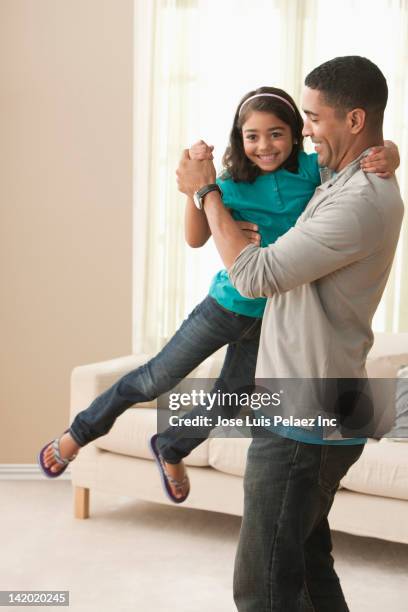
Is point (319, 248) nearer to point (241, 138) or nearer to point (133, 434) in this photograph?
point (241, 138)

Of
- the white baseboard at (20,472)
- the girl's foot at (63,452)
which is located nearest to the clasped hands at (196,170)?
the girl's foot at (63,452)

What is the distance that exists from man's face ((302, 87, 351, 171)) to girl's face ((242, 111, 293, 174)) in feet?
0.70

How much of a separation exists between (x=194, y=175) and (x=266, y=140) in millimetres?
224

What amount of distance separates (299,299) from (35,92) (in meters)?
3.00

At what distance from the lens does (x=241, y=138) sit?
72.3 inches

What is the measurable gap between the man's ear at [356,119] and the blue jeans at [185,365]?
1.57 feet

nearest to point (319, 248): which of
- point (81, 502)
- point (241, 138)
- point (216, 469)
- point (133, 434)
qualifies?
point (241, 138)

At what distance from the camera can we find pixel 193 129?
13.3ft

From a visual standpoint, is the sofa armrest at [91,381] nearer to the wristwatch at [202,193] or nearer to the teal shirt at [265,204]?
the teal shirt at [265,204]

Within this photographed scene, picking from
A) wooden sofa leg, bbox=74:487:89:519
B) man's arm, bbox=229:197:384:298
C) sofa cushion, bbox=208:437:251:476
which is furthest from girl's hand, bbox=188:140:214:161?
wooden sofa leg, bbox=74:487:89:519

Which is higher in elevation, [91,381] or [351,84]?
[351,84]

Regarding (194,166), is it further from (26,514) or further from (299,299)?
(26,514)

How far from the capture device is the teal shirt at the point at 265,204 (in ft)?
5.83

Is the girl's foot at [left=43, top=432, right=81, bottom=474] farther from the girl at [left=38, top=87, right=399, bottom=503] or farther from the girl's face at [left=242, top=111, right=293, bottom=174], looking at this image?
the girl's face at [left=242, top=111, right=293, bottom=174]
